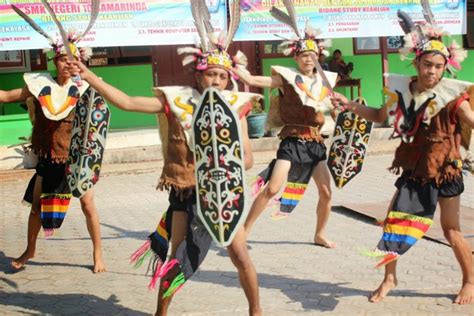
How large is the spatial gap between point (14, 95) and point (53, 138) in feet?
1.56

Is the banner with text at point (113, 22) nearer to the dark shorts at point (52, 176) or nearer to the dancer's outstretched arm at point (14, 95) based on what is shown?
the dark shorts at point (52, 176)

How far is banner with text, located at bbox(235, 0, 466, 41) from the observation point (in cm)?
1390

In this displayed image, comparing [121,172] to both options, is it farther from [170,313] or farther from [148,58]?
[170,313]

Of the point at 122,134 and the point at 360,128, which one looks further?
the point at 122,134

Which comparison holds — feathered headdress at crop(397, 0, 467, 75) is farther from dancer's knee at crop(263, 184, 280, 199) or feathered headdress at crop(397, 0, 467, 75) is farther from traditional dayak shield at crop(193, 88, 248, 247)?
dancer's knee at crop(263, 184, 280, 199)

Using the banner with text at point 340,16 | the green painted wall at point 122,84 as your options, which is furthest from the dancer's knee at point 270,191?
the green painted wall at point 122,84

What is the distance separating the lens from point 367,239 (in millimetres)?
7215

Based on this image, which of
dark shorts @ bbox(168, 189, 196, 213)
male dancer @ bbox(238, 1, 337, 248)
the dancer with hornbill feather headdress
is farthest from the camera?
male dancer @ bbox(238, 1, 337, 248)

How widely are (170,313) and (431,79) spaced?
2290 millimetres

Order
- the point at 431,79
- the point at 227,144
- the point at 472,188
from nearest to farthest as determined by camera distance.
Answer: the point at 227,144, the point at 431,79, the point at 472,188

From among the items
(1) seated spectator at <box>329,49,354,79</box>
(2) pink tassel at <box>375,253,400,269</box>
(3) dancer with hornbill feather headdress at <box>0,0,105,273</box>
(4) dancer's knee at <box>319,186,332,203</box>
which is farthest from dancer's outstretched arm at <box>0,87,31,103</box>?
(1) seated spectator at <box>329,49,354,79</box>

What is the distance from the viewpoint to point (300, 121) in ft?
22.3

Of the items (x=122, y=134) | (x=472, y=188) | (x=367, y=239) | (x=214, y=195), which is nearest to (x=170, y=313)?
(x=214, y=195)

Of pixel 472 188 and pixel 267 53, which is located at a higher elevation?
pixel 267 53
